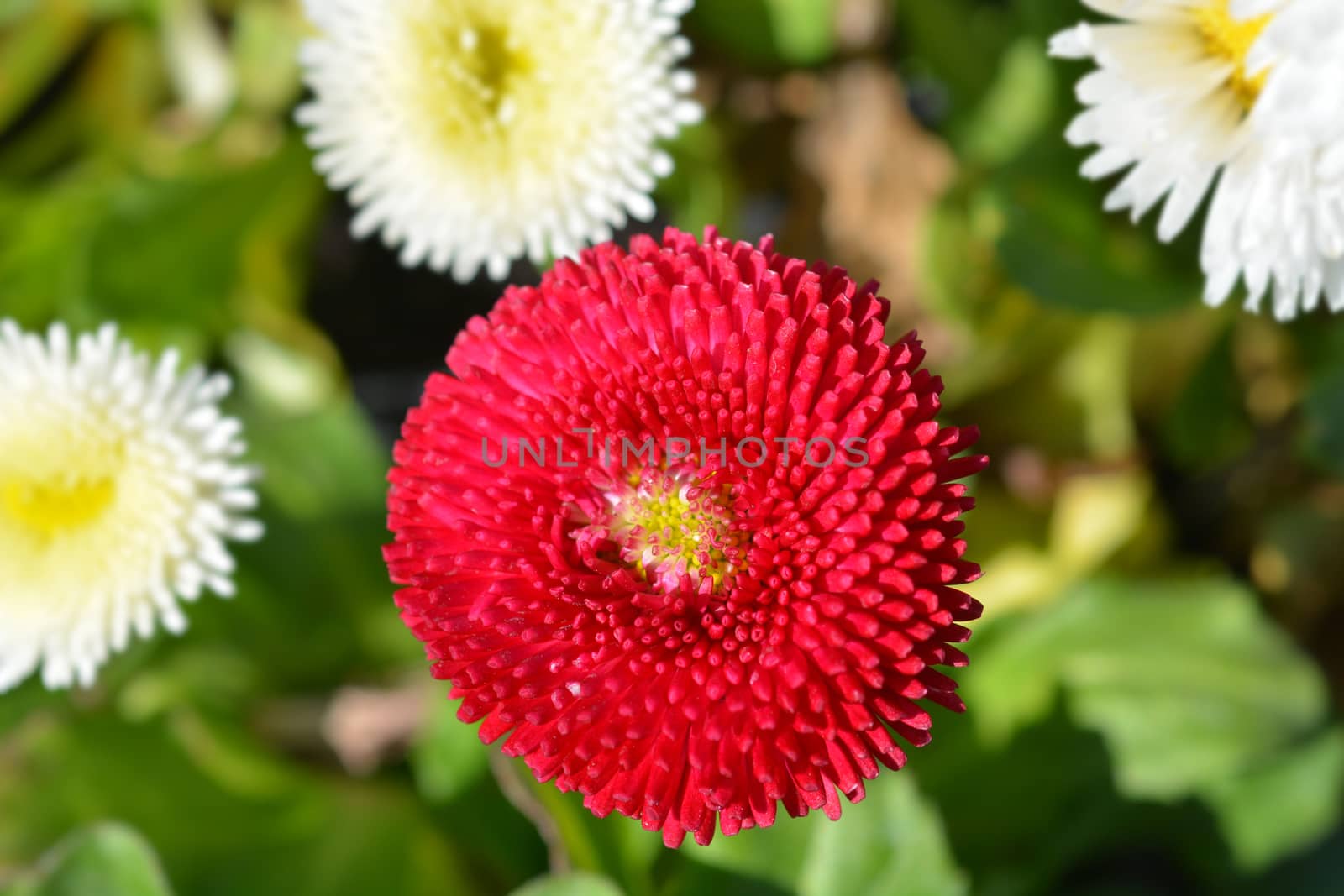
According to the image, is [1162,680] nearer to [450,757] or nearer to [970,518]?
[970,518]

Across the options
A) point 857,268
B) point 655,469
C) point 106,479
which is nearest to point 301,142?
point 106,479

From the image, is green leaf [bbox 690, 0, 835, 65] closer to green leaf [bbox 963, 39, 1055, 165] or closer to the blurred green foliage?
the blurred green foliage

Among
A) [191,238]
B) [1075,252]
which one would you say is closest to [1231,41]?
[1075,252]

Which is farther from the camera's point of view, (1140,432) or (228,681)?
(1140,432)

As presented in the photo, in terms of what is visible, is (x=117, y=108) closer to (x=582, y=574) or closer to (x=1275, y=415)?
(x=582, y=574)

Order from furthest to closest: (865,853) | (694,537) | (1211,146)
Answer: (865,853)
(1211,146)
(694,537)

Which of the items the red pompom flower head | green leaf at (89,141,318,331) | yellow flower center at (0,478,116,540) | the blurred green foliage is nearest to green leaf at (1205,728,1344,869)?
the blurred green foliage

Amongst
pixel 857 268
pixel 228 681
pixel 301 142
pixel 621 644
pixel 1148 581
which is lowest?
pixel 228 681

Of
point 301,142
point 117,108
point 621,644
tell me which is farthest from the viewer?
point 117,108

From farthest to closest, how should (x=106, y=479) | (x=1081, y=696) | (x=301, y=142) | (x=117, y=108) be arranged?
(x=117, y=108) < (x=301, y=142) < (x=1081, y=696) < (x=106, y=479)
